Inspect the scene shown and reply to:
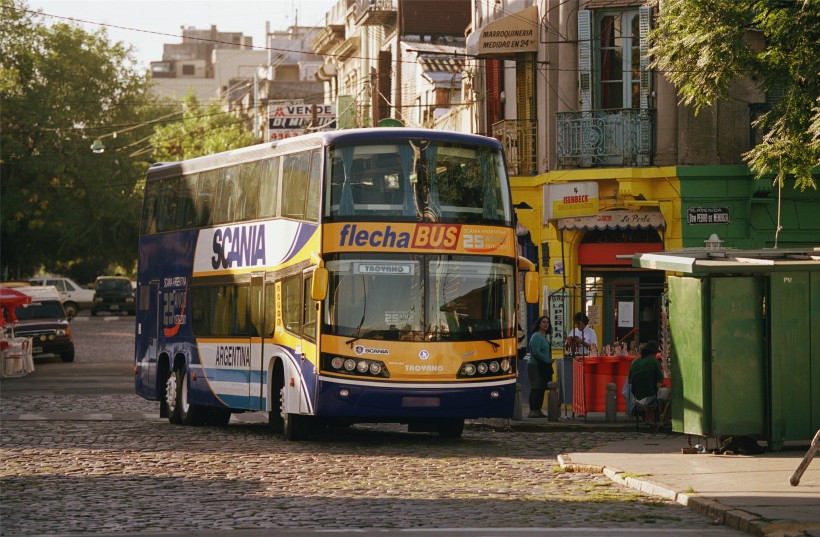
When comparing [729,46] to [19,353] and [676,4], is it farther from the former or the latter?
[19,353]

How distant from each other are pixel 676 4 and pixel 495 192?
394 centimetres

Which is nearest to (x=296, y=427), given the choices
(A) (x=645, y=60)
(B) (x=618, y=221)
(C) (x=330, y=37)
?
(B) (x=618, y=221)

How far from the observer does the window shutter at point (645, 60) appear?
29703 millimetres

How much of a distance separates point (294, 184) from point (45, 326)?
85.9 ft

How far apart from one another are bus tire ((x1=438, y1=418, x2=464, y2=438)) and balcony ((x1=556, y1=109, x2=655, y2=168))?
30.0 ft

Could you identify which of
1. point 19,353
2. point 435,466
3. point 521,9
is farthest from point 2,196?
point 435,466

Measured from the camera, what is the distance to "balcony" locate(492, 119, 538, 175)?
3244cm

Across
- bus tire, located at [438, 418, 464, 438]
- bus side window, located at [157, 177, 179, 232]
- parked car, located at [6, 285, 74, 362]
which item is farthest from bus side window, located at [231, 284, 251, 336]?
parked car, located at [6, 285, 74, 362]

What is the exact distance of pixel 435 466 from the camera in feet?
59.9

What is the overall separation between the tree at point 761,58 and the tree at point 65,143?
4781 cm

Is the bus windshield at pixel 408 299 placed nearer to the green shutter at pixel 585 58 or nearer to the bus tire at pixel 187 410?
the bus tire at pixel 187 410

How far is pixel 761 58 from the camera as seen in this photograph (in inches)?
874

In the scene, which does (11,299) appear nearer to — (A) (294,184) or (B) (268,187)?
(B) (268,187)

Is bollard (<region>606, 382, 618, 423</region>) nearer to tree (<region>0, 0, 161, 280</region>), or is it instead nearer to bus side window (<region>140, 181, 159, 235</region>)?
bus side window (<region>140, 181, 159, 235</region>)
